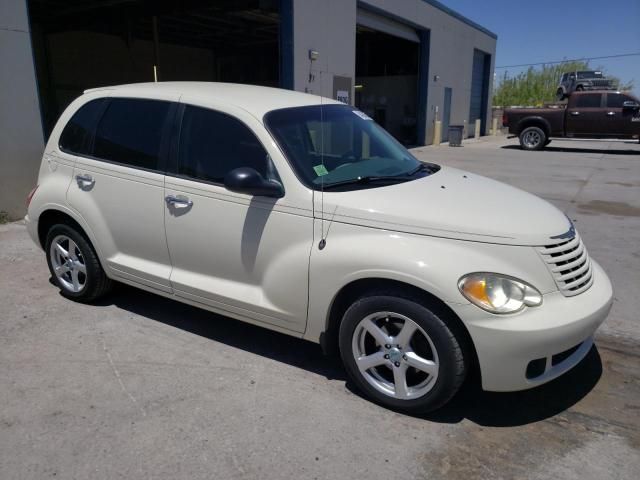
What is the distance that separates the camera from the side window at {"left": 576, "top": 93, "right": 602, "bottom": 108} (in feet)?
61.7

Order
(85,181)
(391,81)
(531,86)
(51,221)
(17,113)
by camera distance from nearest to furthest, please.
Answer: (85,181) < (51,221) < (17,113) < (391,81) < (531,86)

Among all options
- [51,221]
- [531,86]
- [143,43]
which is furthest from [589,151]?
[531,86]

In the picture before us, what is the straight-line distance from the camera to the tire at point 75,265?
425 cm

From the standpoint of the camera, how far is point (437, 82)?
22.8 meters

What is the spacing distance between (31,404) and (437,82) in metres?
22.4

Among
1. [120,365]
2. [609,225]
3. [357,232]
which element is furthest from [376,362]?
[609,225]

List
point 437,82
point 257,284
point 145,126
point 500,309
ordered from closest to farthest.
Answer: point 500,309, point 257,284, point 145,126, point 437,82

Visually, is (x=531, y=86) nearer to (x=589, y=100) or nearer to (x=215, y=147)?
(x=589, y=100)

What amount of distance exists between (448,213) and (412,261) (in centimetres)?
39

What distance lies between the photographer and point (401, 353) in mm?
2877

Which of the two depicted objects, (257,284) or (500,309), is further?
(257,284)

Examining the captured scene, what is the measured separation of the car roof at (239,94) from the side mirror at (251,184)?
1.68ft

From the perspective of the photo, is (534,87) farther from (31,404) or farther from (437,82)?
(31,404)

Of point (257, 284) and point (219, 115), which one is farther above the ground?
point (219, 115)
